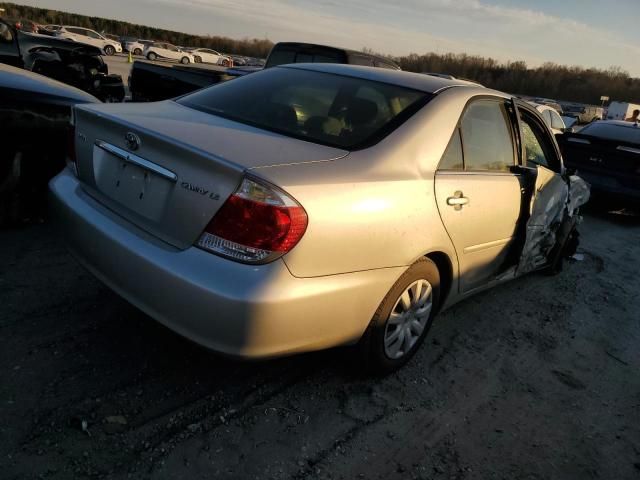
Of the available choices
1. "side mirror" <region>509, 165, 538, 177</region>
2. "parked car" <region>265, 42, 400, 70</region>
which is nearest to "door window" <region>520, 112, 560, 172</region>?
"side mirror" <region>509, 165, 538, 177</region>

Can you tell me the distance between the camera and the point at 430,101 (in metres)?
2.92

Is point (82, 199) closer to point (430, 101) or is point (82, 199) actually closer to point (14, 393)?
point (14, 393)

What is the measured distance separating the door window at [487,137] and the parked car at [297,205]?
0.05 ft

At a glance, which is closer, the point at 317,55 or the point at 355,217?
the point at 355,217

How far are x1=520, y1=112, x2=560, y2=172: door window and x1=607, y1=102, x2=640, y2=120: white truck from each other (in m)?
30.2

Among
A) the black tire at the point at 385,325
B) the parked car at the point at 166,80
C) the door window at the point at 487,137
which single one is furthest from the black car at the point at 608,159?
the black tire at the point at 385,325

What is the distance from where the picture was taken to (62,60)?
328 inches

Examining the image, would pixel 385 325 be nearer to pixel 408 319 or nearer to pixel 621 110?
pixel 408 319

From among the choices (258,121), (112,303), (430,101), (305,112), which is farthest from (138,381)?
(430,101)

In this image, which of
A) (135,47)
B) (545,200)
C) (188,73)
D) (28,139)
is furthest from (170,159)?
(135,47)

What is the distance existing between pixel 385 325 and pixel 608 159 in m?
6.72

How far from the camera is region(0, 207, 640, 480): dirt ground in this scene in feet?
7.33

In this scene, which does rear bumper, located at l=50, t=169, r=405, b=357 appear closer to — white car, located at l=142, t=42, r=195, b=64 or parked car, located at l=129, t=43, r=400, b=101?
parked car, located at l=129, t=43, r=400, b=101

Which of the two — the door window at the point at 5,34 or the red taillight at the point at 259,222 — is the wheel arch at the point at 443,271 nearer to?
the red taillight at the point at 259,222
